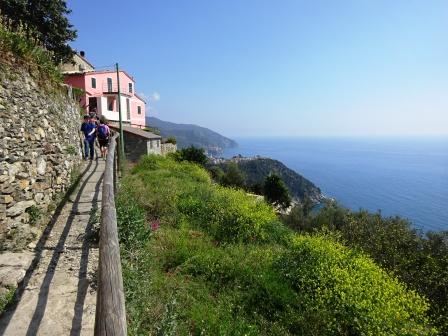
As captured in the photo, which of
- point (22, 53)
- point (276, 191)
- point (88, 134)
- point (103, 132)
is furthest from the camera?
point (276, 191)

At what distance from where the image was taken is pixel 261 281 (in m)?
7.12

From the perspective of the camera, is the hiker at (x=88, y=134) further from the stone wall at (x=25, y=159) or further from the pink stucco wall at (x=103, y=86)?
the pink stucco wall at (x=103, y=86)

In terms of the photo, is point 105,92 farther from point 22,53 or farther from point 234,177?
point 22,53

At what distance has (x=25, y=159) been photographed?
680 cm

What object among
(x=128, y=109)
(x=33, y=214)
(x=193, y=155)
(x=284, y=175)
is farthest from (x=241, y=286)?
(x=284, y=175)

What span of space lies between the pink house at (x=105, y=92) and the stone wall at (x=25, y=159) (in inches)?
994

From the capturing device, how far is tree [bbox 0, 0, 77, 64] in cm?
2855

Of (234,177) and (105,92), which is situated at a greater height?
(105,92)

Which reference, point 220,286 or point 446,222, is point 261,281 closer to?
point 220,286

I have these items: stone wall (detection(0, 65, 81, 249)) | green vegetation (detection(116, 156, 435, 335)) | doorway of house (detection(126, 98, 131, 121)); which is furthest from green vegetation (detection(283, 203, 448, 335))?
doorway of house (detection(126, 98, 131, 121))

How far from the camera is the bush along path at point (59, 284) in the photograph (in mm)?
3887

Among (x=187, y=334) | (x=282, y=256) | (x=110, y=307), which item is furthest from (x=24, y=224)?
(x=282, y=256)

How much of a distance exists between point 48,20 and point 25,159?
2991cm

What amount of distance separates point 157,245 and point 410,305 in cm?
638
